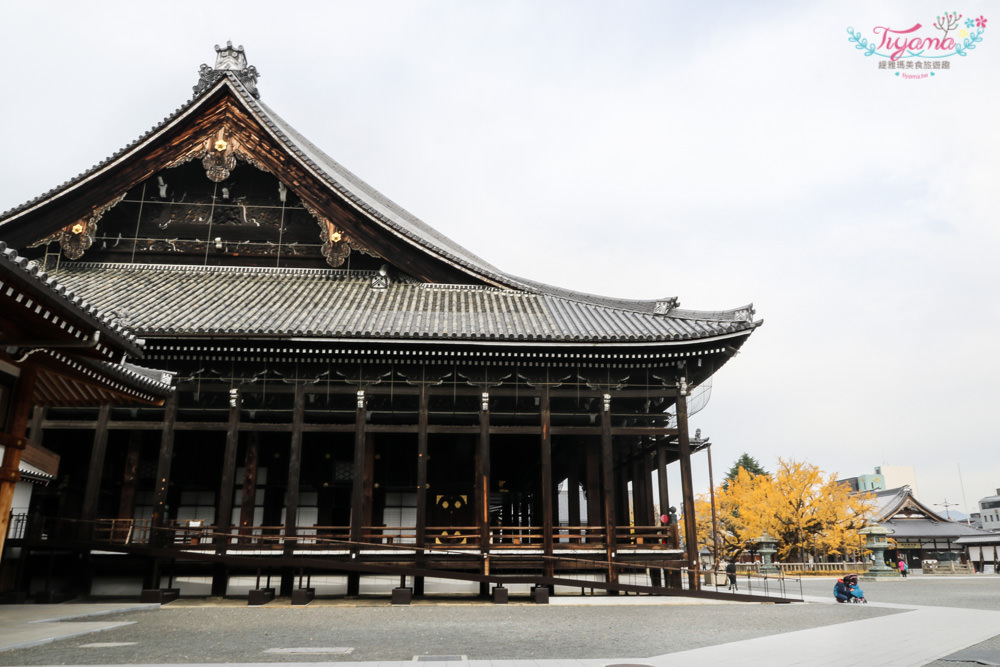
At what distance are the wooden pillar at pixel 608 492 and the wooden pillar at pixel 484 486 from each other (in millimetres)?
3093

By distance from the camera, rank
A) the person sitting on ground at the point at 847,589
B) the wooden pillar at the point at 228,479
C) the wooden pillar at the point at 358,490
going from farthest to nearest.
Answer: the person sitting on ground at the point at 847,589 → the wooden pillar at the point at 358,490 → the wooden pillar at the point at 228,479

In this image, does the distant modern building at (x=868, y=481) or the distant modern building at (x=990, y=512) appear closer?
the distant modern building at (x=990, y=512)

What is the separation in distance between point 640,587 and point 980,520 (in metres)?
109

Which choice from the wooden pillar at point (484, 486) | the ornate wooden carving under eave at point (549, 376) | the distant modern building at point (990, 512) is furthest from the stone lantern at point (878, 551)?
the distant modern building at point (990, 512)

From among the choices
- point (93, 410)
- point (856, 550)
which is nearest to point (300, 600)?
point (93, 410)

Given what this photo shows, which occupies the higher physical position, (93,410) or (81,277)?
(81,277)

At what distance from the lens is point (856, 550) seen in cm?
4750

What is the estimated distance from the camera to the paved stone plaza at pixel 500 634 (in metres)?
8.06

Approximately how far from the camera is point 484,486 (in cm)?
1720

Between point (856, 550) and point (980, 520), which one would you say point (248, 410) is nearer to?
point (856, 550)

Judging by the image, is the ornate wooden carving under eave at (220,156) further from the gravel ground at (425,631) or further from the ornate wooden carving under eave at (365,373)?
the gravel ground at (425,631)

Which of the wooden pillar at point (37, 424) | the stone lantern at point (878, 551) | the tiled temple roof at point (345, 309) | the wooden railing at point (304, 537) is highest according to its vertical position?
the tiled temple roof at point (345, 309)

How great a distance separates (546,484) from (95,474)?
11.7 metres

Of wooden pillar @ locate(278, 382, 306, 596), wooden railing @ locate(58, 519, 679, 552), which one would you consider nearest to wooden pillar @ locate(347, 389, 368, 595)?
wooden railing @ locate(58, 519, 679, 552)
